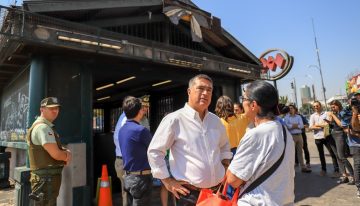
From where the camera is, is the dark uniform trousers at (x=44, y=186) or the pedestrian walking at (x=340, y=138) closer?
the dark uniform trousers at (x=44, y=186)

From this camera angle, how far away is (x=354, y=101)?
5812 mm

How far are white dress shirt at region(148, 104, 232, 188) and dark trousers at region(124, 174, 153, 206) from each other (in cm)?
106

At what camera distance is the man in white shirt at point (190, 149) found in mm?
2600

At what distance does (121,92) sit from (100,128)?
465cm

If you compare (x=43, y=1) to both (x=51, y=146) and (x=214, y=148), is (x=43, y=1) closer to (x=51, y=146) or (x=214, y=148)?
(x=51, y=146)

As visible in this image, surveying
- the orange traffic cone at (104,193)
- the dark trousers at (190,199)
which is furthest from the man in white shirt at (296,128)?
the dark trousers at (190,199)

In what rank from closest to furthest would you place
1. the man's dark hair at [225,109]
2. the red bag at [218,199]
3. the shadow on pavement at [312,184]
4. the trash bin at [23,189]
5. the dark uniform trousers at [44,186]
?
the red bag at [218,199], the dark uniform trousers at [44,186], the man's dark hair at [225,109], the trash bin at [23,189], the shadow on pavement at [312,184]

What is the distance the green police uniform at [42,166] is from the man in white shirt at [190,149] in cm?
182

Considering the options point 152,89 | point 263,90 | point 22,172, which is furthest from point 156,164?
point 152,89

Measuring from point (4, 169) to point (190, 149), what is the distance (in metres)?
8.27

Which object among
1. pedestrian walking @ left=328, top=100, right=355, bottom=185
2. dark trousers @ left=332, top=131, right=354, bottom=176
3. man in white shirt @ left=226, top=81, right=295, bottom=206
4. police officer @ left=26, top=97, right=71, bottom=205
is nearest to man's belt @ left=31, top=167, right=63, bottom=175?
police officer @ left=26, top=97, right=71, bottom=205

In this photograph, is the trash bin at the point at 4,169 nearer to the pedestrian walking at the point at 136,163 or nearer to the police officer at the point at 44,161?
the police officer at the point at 44,161

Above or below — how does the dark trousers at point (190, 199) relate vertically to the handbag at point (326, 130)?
below

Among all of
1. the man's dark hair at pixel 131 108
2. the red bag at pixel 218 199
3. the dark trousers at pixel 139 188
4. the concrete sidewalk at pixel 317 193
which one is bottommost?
the concrete sidewalk at pixel 317 193
